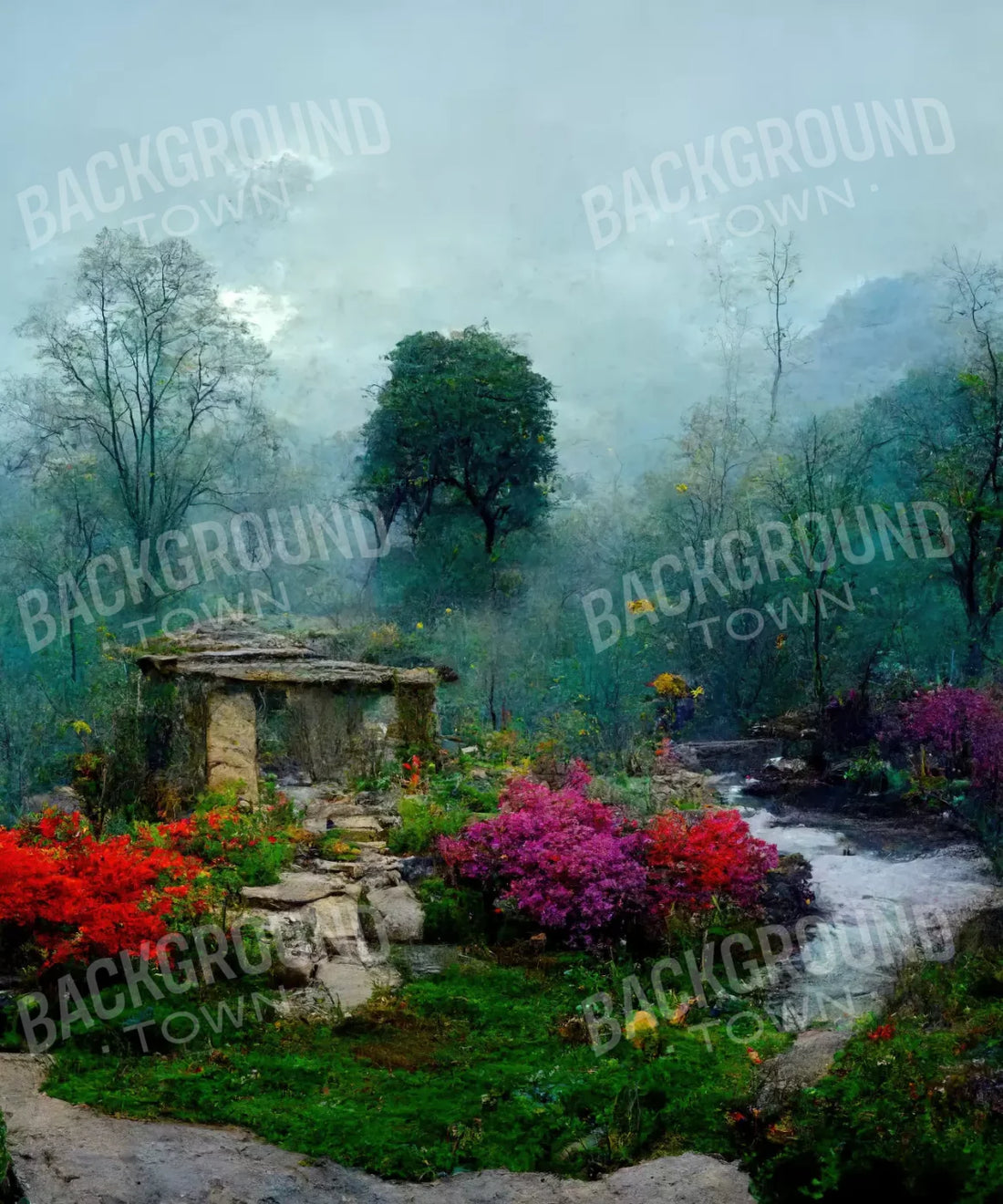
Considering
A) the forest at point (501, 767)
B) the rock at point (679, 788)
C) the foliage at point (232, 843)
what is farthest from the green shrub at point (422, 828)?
the rock at point (679, 788)

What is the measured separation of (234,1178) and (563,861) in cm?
434

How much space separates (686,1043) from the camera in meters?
6.53

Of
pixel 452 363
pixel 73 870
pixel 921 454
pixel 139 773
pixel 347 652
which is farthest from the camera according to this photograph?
pixel 452 363

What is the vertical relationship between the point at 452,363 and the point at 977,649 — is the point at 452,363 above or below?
above

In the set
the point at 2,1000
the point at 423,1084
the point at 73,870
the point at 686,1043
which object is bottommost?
the point at 686,1043

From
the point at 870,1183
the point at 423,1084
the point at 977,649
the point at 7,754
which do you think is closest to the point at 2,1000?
the point at 423,1084

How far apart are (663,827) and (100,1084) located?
5222 mm

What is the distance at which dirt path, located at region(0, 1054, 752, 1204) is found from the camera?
4633mm

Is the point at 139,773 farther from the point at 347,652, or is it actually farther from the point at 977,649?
the point at 977,649

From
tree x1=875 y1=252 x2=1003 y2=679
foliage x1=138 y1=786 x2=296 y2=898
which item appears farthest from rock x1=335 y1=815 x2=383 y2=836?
tree x1=875 y1=252 x2=1003 y2=679

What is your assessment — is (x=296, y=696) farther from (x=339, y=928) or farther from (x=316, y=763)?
(x=339, y=928)

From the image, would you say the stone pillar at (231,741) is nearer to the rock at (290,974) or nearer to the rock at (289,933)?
the rock at (289,933)

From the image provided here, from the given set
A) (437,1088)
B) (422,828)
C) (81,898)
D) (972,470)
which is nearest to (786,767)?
(972,470)

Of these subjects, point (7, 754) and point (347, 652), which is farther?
point (347, 652)
